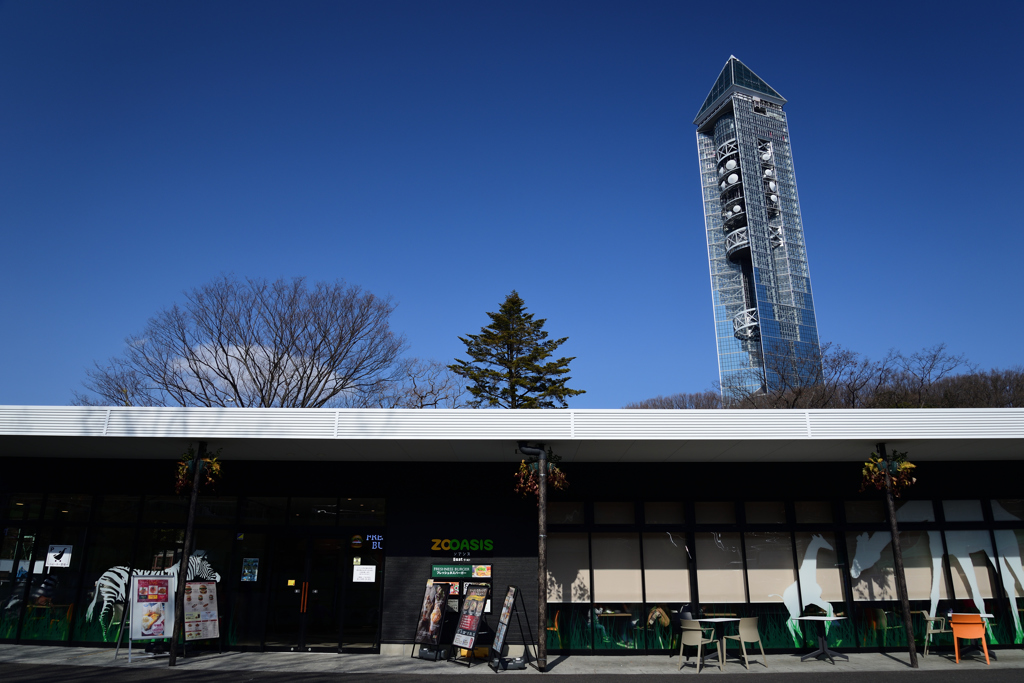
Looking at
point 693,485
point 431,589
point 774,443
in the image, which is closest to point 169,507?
point 431,589

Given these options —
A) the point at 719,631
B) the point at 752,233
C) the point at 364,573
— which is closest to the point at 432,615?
the point at 364,573

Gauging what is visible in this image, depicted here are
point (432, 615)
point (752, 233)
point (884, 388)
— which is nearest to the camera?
point (432, 615)

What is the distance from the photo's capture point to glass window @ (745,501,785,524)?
38.4ft

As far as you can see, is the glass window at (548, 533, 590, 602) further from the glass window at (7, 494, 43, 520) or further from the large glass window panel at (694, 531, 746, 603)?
the glass window at (7, 494, 43, 520)

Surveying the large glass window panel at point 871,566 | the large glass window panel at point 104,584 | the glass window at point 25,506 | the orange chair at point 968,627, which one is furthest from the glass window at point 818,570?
the glass window at point 25,506

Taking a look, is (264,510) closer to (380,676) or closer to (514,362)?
(380,676)

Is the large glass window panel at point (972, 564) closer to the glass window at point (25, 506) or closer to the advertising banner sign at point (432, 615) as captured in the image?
the advertising banner sign at point (432, 615)

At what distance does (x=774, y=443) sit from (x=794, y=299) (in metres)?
83.2

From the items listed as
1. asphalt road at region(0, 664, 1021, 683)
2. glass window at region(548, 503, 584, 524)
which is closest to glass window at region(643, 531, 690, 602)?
glass window at region(548, 503, 584, 524)

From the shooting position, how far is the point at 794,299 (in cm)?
8556

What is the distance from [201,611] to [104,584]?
243 centimetres

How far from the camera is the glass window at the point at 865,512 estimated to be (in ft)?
38.6

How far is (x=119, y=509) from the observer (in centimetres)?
1184

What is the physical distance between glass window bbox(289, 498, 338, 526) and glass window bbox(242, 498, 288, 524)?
0.17m
